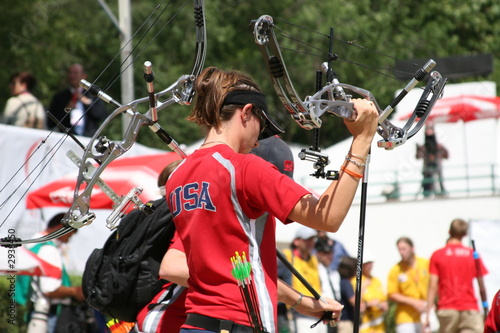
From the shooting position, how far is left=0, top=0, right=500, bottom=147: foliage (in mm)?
22531

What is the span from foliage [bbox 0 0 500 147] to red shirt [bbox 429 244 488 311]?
1142cm

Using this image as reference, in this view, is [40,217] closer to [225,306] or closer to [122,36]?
[122,36]

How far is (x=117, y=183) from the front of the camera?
859 centimetres

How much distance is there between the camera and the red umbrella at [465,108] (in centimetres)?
1702

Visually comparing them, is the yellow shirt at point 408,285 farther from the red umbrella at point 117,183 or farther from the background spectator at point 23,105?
the background spectator at point 23,105

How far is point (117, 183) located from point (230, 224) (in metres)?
5.63

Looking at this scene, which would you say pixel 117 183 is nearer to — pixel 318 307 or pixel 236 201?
pixel 318 307

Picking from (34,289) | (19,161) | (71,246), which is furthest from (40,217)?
(34,289)

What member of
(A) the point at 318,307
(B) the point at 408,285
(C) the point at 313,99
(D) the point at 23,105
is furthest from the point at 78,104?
(C) the point at 313,99

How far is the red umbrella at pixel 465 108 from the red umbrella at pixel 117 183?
950 cm

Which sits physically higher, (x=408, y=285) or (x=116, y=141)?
(x=408, y=285)

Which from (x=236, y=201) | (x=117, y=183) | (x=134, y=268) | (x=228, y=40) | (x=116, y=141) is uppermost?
(x=228, y=40)

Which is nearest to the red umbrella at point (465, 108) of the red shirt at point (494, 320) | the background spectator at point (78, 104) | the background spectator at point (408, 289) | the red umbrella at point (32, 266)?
the background spectator at point (408, 289)

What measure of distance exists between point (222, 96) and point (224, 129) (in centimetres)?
13
